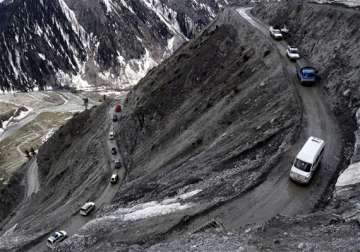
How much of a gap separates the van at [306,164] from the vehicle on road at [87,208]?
2851cm

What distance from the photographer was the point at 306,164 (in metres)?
26.2

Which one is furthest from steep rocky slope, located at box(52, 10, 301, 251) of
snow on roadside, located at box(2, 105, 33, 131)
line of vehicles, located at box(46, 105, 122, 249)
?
snow on roadside, located at box(2, 105, 33, 131)

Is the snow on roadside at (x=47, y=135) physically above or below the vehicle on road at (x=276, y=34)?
below

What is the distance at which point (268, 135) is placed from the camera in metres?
32.5

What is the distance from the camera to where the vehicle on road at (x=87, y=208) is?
1807 inches

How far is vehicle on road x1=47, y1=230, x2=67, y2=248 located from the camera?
39606 millimetres

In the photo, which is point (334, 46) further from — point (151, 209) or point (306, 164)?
point (151, 209)

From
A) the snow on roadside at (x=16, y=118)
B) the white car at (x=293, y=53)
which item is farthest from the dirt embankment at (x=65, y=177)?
the snow on roadside at (x=16, y=118)

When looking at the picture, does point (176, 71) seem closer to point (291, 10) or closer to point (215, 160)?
point (291, 10)

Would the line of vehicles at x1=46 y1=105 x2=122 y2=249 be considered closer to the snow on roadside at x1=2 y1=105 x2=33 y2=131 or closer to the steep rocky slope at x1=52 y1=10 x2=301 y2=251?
the steep rocky slope at x1=52 y1=10 x2=301 y2=251

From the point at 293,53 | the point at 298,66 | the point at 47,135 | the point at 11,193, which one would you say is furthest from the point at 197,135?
the point at 47,135

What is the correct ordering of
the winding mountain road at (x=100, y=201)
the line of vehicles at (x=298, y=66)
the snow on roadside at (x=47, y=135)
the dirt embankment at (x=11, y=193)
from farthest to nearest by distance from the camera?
the snow on roadside at (x=47, y=135), the dirt embankment at (x=11, y=193), the winding mountain road at (x=100, y=201), the line of vehicles at (x=298, y=66)

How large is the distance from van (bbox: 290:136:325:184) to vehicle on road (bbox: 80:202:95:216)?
1122 inches

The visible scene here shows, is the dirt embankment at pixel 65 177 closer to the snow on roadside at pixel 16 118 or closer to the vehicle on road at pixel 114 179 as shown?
the vehicle on road at pixel 114 179
